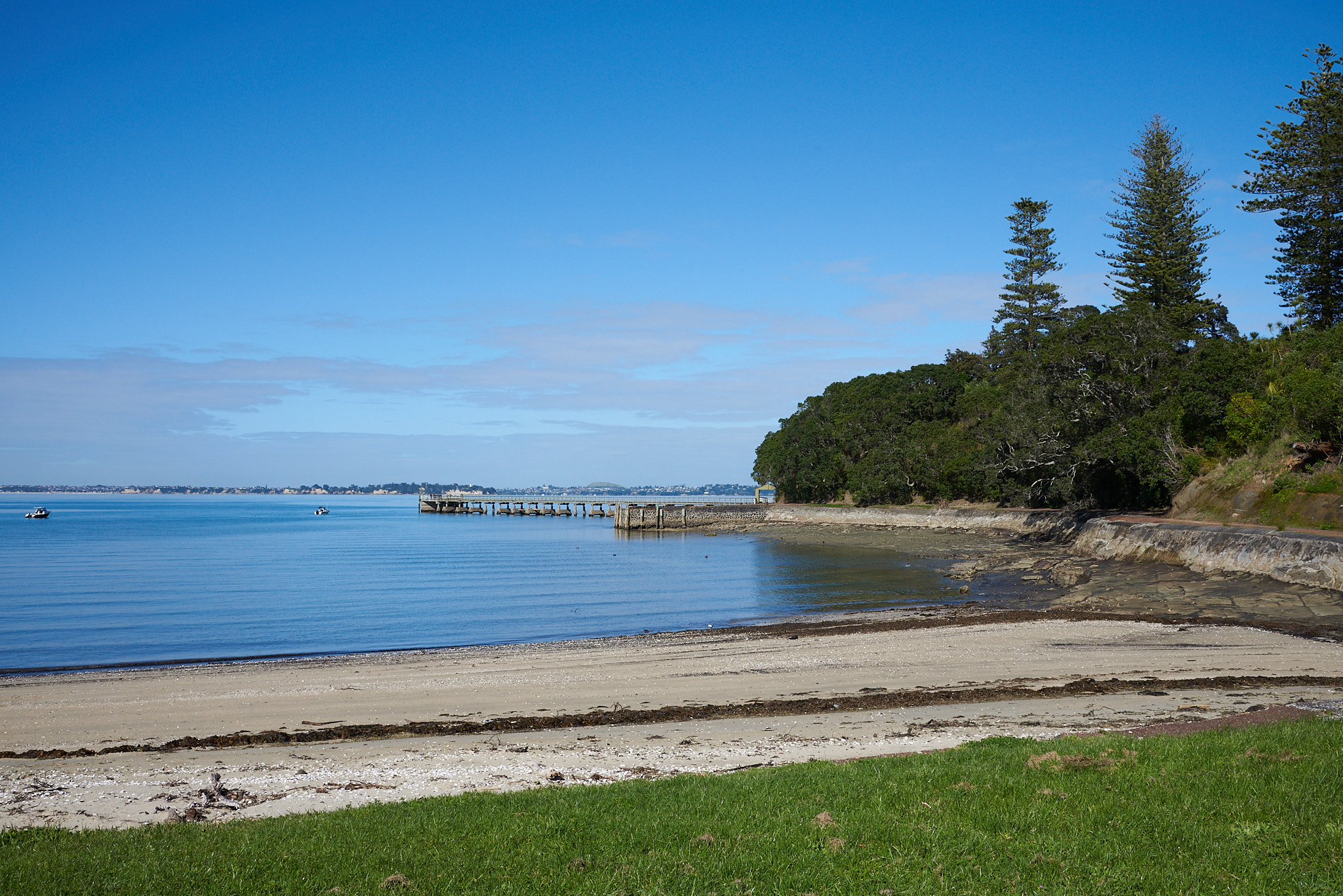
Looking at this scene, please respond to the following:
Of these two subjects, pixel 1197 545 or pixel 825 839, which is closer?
pixel 825 839

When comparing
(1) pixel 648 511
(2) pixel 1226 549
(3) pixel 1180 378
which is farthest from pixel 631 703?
(1) pixel 648 511

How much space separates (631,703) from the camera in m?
13.7

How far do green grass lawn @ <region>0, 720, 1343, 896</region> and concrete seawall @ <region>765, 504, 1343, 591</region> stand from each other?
18609mm

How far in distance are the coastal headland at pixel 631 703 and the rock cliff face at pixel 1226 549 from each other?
816 mm

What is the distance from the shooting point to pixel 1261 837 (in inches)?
217

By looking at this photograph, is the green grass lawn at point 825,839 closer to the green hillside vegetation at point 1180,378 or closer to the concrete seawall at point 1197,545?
the concrete seawall at point 1197,545

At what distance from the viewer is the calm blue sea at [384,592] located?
2362 cm

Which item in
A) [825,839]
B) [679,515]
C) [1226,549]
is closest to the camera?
[825,839]

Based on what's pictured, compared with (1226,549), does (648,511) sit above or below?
below

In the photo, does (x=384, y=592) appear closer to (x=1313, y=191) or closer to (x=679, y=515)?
(x=1313, y=191)

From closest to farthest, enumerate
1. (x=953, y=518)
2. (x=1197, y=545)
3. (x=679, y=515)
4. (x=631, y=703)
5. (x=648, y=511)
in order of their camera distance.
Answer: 1. (x=631, y=703)
2. (x=1197, y=545)
3. (x=953, y=518)
4. (x=648, y=511)
5. (x=679, y=515)

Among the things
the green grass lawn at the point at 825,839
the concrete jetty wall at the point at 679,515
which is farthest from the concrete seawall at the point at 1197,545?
the concrete jetty wall at the point at 679,515

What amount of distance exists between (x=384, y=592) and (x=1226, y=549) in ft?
103

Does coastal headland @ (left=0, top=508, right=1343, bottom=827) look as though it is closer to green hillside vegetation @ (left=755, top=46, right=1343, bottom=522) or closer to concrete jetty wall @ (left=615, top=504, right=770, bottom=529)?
green hillside vegetation @ (left=755, top=46, right=1343, bottom=522)
